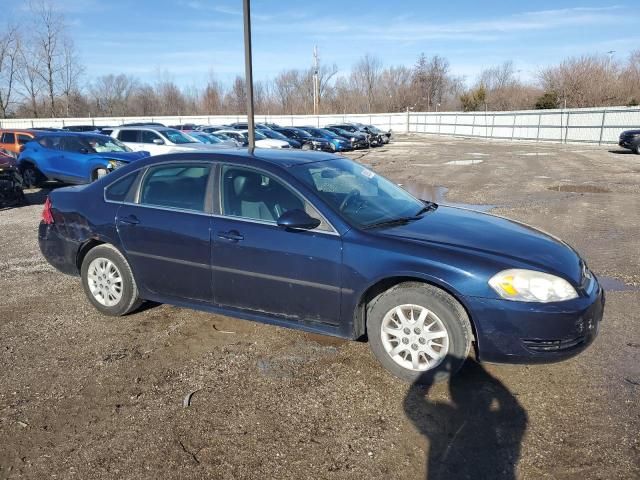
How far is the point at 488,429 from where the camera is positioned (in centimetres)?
309

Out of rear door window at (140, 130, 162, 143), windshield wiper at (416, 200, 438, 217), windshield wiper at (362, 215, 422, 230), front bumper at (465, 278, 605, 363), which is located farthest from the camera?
rear door window at (140, 130, 162, 143)

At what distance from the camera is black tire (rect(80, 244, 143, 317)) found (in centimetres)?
474

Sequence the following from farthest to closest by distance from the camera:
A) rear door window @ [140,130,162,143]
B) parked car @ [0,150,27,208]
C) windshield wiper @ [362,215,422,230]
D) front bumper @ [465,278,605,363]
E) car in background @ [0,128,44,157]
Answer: car in background @ [0,128,44,157], rear door window @ [140,130,162,143], parked car @ [0,150,27,208], windshield wiper @ [362,215,422,230], front bumper @ [465,278,605,363]

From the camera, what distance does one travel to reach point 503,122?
4272 cm

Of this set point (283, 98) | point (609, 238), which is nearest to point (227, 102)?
point (283, 98)

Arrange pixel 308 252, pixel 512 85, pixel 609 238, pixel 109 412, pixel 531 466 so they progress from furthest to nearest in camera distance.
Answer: pixel 512 85
pixel 609 238
pixel 308 252
pixel 109 412
pixel 531 466

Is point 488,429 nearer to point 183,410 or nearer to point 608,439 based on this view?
point 608,439

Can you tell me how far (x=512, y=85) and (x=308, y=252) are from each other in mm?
79627

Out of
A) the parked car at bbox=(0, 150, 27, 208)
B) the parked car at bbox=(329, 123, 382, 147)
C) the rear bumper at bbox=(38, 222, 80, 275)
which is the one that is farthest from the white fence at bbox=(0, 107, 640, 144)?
the rear bumper at bbox=(38, 222, 80, 275)

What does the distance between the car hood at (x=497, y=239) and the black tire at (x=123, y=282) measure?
2.43 metres

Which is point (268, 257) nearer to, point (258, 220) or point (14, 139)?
point (258, 220)

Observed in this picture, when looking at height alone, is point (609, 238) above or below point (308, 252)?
below

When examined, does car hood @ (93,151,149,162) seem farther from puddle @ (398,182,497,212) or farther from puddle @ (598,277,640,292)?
puddle @ (598,277,640,292)

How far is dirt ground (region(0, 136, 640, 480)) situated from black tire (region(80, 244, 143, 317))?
128 millimetres
